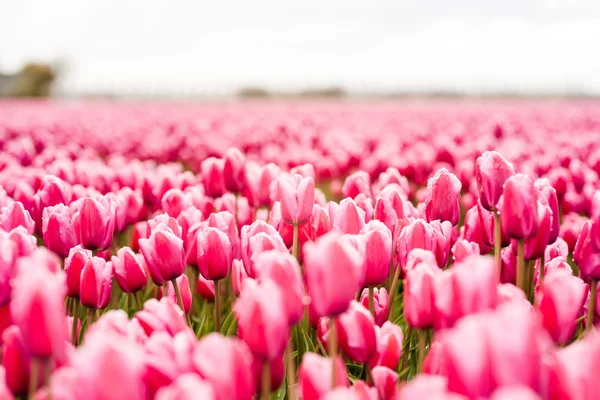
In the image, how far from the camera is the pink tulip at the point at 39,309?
3.09 feet

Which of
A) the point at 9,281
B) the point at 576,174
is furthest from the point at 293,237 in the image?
the point at 576,174

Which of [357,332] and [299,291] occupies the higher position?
[299,291]

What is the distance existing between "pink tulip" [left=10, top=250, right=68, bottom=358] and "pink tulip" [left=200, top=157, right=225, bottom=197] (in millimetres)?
1824

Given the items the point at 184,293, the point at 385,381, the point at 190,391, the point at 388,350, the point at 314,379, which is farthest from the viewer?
the point at 184,293

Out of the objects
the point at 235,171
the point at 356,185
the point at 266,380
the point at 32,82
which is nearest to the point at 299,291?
the point at 266,380

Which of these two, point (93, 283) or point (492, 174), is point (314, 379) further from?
point (492, 174)

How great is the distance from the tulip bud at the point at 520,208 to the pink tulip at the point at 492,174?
0.47 feet

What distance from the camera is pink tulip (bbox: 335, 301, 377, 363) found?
4.15ft

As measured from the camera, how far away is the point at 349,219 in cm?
180

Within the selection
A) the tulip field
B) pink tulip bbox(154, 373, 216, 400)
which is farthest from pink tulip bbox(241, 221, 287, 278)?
pink tulip bbox(154, 373, 216, 400)

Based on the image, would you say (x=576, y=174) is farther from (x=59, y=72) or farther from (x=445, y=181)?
(x=59, y=72)

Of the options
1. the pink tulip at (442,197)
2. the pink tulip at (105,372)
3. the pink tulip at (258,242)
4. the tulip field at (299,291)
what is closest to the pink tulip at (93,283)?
the tulip field at (299,291)

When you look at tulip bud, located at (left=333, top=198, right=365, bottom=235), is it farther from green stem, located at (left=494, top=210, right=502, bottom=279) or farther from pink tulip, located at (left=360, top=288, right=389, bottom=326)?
green stem, located at (left=494, top=210, right=502, bottom=279)

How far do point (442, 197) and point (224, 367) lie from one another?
4.18 ft
